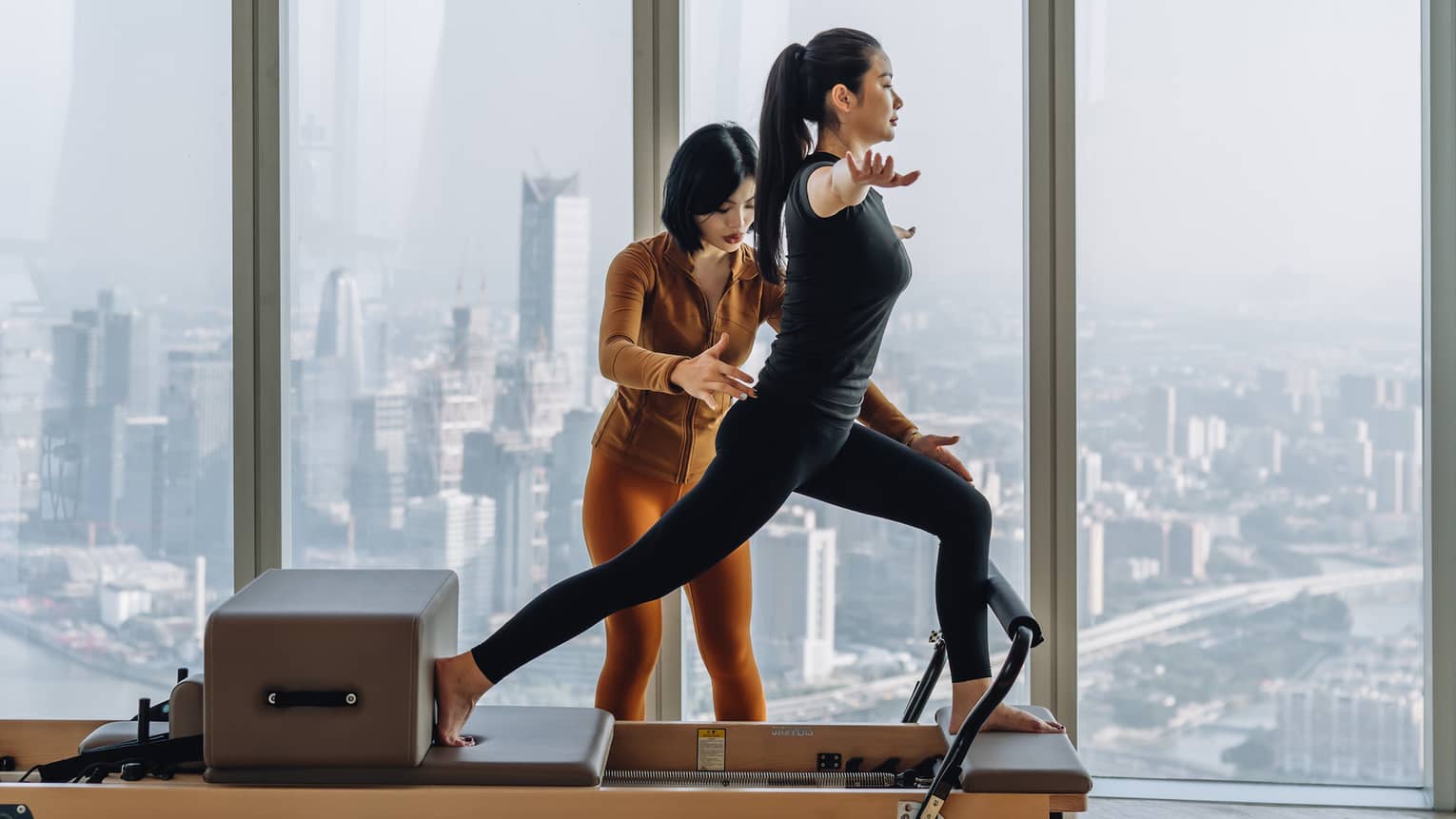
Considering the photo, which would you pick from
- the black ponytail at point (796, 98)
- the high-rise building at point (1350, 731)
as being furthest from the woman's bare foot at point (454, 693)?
the high-rise building at point (1350, 731)

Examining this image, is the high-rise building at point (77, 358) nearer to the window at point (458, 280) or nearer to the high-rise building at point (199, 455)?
the high-rise building at point (199, 455)

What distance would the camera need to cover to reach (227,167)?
10.1 feet

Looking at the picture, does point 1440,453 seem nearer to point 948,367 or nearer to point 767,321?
Result: point 948,367

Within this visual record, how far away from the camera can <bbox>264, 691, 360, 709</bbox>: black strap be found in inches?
79.7

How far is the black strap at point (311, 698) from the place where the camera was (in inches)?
79.7

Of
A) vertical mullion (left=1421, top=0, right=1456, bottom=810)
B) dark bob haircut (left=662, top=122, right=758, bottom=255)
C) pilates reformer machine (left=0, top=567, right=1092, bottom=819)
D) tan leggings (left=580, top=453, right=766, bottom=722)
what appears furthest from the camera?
vertical mullion (left=1421, top=0, right=1456, bottom=810)

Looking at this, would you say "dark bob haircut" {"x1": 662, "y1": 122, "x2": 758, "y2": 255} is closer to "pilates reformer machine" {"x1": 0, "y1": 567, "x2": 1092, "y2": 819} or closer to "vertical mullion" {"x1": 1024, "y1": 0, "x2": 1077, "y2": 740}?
"vertical mullion" {"x1": 1024, "y1": 0, "x2": 1077, "y2": 740}

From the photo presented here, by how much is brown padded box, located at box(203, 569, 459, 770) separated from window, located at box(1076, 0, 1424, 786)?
5.83 ft

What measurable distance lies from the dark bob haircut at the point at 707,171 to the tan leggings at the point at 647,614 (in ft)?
1.92

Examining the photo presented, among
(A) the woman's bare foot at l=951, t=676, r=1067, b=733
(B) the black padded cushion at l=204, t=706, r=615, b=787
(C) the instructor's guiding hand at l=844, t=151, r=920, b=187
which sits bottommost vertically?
(B) the black padded cushion at l=204, t=706, r=615, b=787

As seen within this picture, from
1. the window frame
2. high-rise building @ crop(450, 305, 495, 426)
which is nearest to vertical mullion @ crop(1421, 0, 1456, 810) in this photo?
Result: the window frame

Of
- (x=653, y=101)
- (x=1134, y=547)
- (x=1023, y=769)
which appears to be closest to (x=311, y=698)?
(x=1023, y=769)

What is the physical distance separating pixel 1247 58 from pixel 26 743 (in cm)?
323

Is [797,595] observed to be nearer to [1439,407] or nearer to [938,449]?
[938,449]
